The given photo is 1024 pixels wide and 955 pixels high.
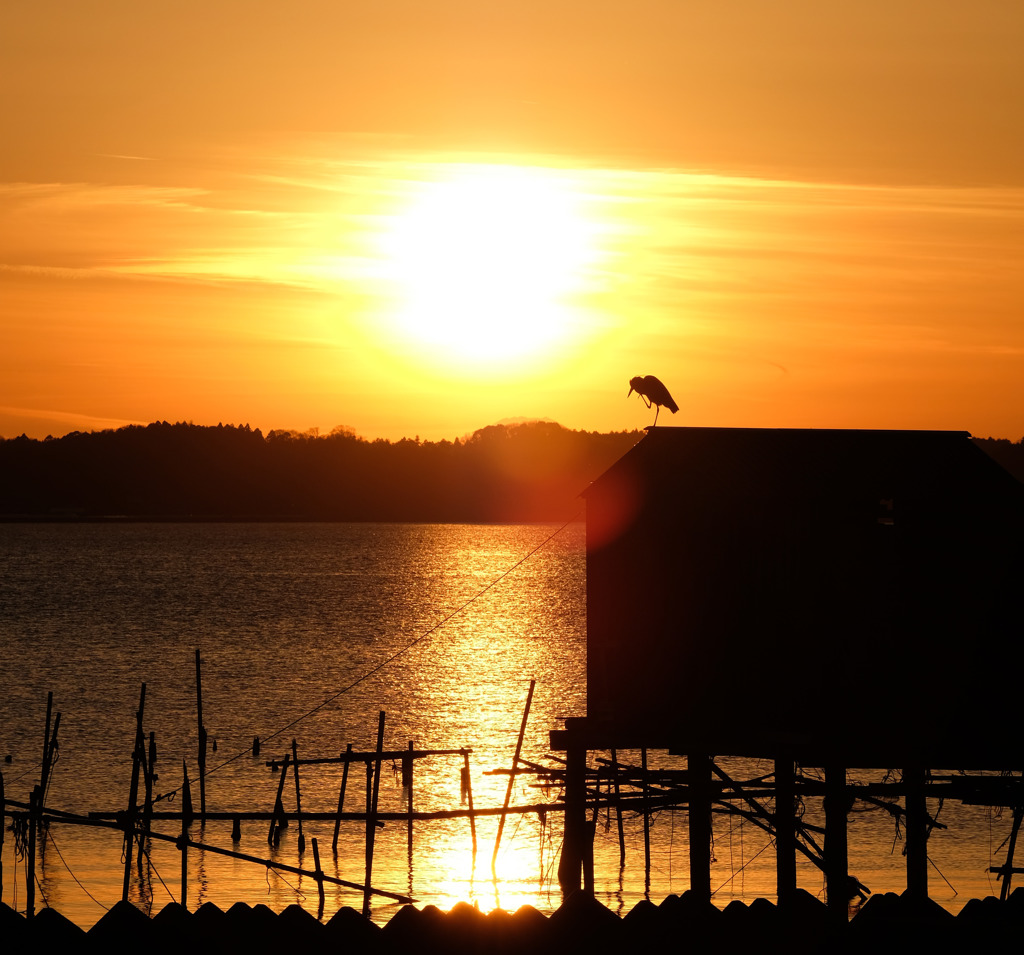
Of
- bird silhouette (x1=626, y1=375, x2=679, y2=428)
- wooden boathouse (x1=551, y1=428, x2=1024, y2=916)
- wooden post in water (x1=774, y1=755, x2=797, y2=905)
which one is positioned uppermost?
bird silhouette (x1=626, y1=375, x2=679, y2=428)

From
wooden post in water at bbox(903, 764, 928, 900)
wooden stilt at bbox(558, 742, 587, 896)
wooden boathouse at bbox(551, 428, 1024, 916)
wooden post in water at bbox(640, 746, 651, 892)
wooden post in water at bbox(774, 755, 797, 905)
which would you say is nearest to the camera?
wooden boathouse at bbox(551, 428, 1024, 916)

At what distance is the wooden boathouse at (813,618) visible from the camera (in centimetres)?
2448

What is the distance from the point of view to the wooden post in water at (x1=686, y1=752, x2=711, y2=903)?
26875 mm

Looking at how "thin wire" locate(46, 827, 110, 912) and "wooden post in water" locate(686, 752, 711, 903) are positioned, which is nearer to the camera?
"wooden post in water" locate(686, 752, 711, 903)

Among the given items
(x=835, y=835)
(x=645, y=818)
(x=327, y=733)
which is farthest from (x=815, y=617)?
(x=327, y=733)

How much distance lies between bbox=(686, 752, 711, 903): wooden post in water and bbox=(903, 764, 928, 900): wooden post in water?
146 inches

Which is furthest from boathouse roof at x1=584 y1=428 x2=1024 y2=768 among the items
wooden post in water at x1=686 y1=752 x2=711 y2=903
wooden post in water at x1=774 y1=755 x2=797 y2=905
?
wooden post in water at x1=686 y1=752 x2=711 y2=903

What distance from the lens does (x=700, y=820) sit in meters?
27.1

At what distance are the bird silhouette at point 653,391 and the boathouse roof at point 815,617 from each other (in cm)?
252

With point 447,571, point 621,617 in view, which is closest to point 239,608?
point 447,571

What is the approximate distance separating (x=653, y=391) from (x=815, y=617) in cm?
558

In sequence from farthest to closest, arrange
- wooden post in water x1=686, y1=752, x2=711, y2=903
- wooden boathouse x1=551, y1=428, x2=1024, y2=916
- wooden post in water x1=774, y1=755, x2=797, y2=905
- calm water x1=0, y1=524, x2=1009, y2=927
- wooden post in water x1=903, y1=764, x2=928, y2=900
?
calm water x1=0, y1=524, x2=1009, y2=927, wooden post in water x1=686, y1=752, x2=711, y2=903, wooden post in water x1=903, y1=764, x2=928, y2=900, wooden post in water x1=774, y1=755, x2=797, y2=905, wooden boathouse x1=551, y1=428, x2=1024, y2=916

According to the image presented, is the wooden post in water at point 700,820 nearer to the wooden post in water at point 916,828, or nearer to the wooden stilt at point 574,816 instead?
the wooden stilt at point 574,816

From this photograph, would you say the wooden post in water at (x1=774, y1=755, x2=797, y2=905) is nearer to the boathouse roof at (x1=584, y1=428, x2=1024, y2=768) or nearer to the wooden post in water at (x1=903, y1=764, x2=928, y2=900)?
the boathouse roof at (x1=584, y1=428, x2=1024, y2=768)
